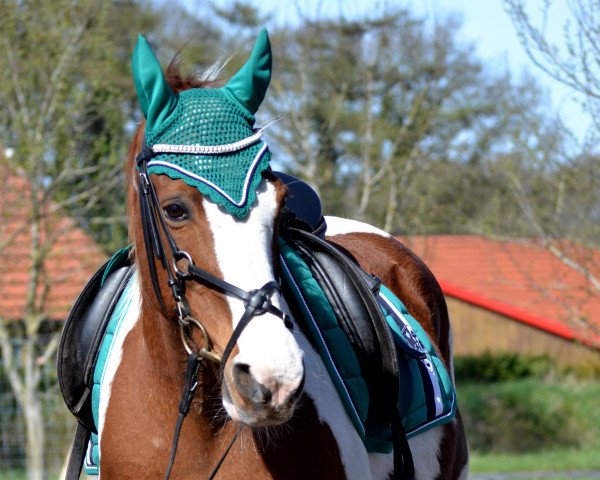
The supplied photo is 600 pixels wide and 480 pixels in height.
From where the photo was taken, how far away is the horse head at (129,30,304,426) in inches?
96.3

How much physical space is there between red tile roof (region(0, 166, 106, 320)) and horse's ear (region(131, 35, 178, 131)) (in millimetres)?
7183

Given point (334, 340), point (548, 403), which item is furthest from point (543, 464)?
point (334, 340)

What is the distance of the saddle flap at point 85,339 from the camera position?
363 centimetres

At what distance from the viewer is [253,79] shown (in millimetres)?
2973

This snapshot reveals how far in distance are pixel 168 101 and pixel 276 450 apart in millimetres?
1151

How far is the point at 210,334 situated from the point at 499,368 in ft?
57.6

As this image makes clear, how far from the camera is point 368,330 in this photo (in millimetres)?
3520

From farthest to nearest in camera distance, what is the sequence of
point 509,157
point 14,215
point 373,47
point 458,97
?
point 458,97, point 373,47, point 509,157, point 14,215

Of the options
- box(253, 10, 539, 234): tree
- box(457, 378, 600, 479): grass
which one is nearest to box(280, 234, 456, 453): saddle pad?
box(253, 10, 539, 234): tree

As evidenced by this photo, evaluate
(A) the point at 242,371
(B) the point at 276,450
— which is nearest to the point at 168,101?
(A) the point at 242,371

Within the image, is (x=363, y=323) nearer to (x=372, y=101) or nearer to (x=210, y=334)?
(x=210, y=334)

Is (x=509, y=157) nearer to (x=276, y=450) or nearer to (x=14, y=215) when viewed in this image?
(x=14, y=215)

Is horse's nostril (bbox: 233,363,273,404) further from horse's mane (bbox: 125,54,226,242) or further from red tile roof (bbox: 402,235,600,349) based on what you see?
red tile roof (bbox: 402,235,600,349)

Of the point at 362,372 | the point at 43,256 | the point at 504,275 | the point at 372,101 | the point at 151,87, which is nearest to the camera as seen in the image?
the point at 151,87
